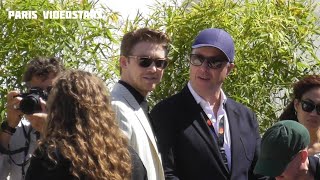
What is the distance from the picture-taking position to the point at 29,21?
447 centimetres

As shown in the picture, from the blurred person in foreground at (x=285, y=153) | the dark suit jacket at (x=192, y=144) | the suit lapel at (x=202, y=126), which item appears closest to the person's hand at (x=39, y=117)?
the dark suit jacket at (x=192, y=144)

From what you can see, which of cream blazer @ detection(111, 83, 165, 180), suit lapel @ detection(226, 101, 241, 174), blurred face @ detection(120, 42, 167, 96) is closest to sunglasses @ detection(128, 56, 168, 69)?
blurred face @ detection(120, 42, 167, 96)

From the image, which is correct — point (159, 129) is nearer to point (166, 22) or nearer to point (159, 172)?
point (159, 172)

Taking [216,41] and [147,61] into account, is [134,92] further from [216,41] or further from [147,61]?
[216,41]

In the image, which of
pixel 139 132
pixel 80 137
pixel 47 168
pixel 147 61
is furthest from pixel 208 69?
pixel 47 168

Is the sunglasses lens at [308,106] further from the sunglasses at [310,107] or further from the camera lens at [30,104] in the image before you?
the camera lens at [30,104]

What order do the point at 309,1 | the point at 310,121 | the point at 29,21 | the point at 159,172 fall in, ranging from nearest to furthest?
the point at 159,172 < the point at 310,121 < the point at 29,21 < the point at 309,1

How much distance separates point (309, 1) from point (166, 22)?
1.11m

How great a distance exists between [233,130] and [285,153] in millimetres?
1154

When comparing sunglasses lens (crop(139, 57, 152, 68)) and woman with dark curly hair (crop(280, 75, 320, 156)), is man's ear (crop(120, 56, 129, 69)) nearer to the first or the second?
sunglasses lens (crop(139, 57, 152, 68))

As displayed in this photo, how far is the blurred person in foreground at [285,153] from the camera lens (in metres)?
2.63

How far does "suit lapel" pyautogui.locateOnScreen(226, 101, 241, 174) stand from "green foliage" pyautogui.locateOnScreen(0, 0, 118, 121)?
997 millimetres

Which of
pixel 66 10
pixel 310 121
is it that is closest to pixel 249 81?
pixel 310 121

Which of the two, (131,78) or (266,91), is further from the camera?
(266,91)
